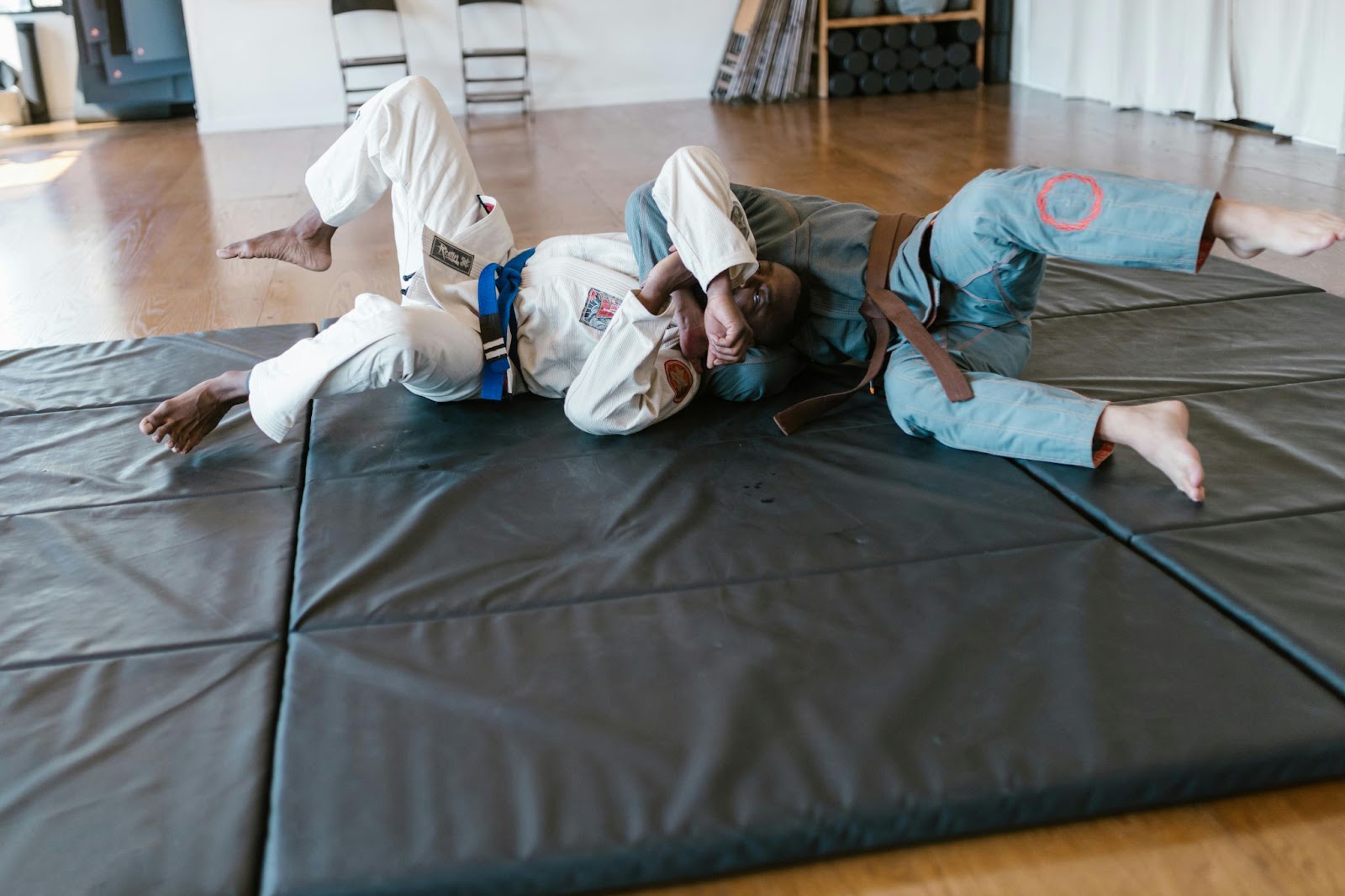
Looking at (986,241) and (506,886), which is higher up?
(986,241)

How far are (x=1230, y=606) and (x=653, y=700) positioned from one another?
0.80m

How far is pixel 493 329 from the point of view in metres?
2.28

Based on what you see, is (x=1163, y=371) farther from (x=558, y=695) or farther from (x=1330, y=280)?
(x=558, y=695)

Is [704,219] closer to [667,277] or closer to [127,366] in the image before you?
[667,277]

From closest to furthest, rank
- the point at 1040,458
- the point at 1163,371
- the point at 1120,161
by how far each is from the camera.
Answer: the point at 1040,458
the point at 1163,371
the point at 1120,161

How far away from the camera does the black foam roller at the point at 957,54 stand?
281 inches

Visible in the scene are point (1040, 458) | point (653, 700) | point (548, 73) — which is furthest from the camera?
point (548, 73)

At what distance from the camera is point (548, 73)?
724 centimetres

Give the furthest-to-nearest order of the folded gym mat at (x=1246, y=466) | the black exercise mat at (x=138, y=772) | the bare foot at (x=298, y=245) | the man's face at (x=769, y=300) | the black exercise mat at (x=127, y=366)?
the bare foot at (x=298, y=245) → the black exercise mat at (x=127, y=366) → the man's face at (x=769, y=300) → the folded gym mat at (x=1246, y=466) → the black exercise mat at (x=138, y=772)

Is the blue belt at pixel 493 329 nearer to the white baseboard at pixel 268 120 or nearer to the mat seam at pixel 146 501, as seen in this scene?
the mat seam at pixel 146 501

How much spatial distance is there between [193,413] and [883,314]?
134cm

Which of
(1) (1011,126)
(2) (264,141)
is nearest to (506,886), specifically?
(1) (1011,126)

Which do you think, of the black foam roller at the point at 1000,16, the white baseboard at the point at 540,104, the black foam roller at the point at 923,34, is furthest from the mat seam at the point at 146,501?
the black foam roller at the point at 1000,16

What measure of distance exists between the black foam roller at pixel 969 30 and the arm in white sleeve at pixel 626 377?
228 inches
